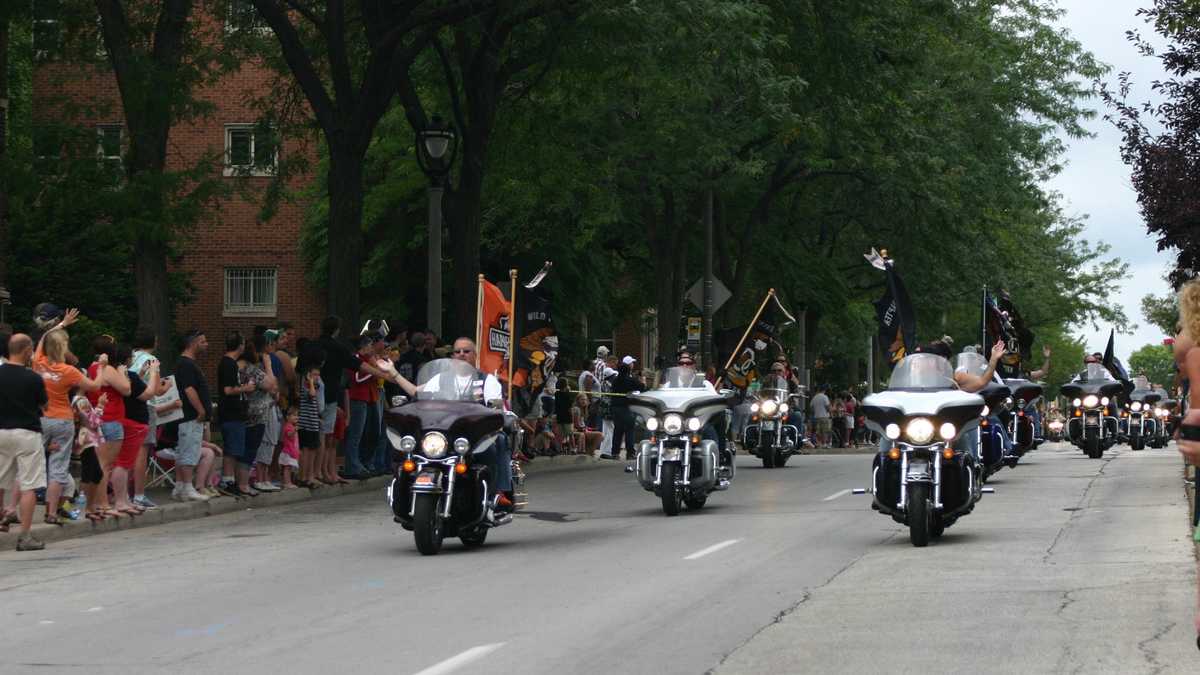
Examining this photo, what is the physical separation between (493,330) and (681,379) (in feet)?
6.65

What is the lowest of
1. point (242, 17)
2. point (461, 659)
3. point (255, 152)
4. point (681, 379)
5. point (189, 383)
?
point (461, 659)

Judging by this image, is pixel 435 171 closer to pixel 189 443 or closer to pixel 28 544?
pixel 189 443

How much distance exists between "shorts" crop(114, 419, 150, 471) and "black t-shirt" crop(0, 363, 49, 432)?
2.28 m

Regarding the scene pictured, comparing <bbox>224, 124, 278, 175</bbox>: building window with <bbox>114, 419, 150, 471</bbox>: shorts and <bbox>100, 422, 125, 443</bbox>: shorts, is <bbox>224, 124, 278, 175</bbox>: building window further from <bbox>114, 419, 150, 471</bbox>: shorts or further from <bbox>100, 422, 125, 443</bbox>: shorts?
<bbox>100, 422, 125, 443</bbox>: shorts

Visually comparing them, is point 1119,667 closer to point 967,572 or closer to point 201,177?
point 967,572

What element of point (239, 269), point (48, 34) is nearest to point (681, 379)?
point (48, 34)

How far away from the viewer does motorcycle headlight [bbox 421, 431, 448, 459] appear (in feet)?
49.2

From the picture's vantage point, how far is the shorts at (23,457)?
50.1 feet

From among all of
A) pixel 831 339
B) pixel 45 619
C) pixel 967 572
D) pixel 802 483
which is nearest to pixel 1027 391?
pixel 802 483

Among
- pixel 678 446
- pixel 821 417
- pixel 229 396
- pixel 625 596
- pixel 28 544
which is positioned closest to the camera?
pixel 625 596

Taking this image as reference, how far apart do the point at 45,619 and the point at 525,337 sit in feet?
39.4

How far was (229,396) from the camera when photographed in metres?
19.8

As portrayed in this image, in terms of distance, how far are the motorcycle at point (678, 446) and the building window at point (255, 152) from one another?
1115cm

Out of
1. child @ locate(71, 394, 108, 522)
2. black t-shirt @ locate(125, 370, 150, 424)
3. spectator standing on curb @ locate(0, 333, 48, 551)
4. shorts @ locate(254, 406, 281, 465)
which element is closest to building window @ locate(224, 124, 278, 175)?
shorts @ locate(254, 406, 281, 465)
